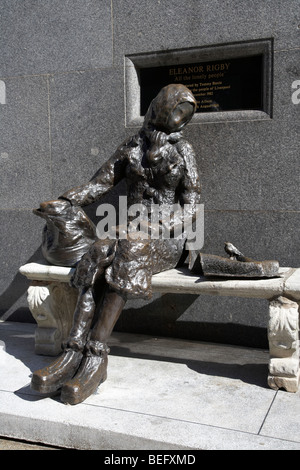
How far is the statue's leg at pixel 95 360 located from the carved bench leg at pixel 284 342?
0.99 metres

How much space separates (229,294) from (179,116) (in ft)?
5.04

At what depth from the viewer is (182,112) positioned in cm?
416

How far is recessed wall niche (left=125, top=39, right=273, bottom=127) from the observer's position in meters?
4.42

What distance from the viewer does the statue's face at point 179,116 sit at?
4121mm

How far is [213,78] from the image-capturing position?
462 cm

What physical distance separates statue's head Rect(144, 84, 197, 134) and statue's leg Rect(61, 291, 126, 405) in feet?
5.09

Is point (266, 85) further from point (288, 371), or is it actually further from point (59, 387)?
point (59, 387)

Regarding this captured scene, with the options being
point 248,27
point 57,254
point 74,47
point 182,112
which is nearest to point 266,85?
point 248,27

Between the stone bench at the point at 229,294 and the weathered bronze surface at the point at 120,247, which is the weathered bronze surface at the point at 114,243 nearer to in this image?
the weathered bronze surface at the point at 120,247

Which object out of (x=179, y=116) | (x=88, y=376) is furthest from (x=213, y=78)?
(x=88, y=376)

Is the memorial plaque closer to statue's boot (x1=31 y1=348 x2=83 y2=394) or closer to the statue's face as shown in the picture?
the statue's face

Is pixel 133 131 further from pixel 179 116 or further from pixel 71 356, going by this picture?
pixel 71 356

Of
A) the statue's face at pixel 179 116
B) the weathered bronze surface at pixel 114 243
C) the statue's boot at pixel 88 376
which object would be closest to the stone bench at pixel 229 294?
the weathered bronze surface at pixel 114 243

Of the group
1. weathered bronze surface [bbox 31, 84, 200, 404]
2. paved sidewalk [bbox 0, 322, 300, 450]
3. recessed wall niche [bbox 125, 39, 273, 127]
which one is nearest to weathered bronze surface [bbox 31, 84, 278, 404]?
weathered bronze surface [bbox 31, 84, 200, 404]
